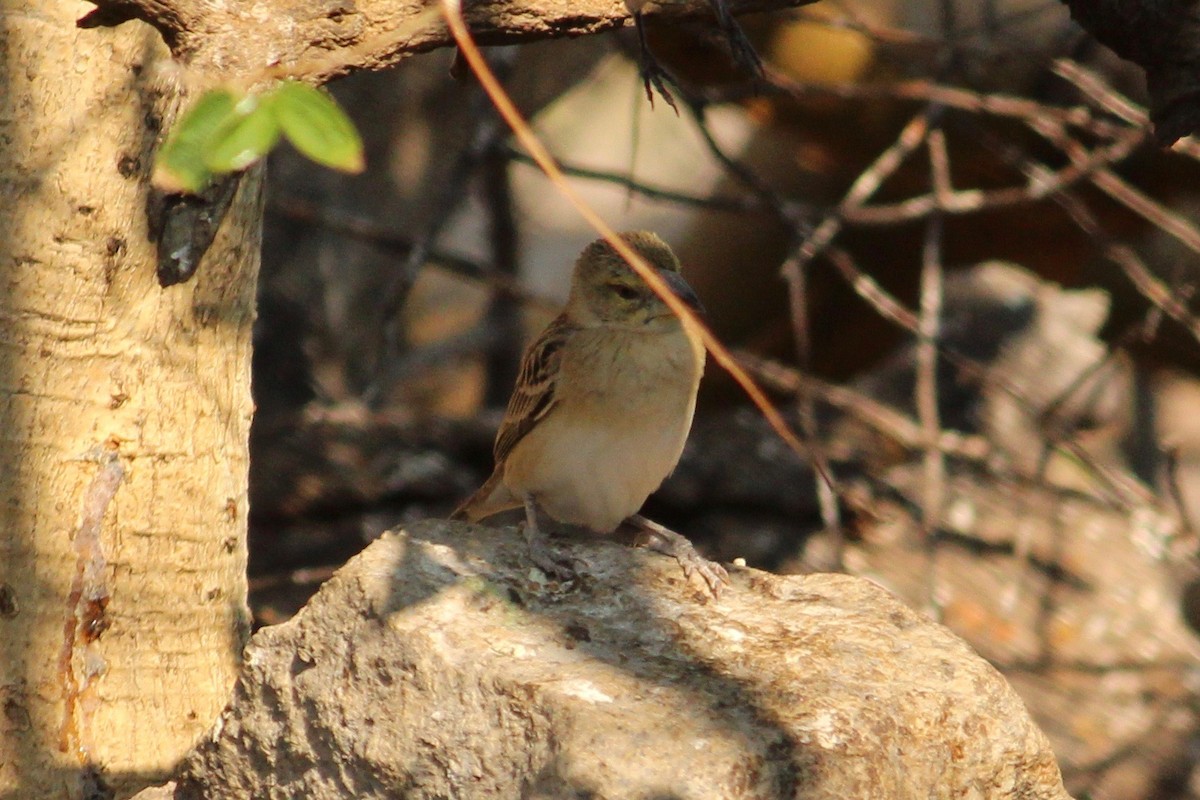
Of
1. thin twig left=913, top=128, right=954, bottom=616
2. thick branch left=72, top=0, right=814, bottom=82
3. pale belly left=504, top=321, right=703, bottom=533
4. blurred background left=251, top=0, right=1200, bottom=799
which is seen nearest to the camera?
thick branch left=72, top=0, right=814, bottom=82

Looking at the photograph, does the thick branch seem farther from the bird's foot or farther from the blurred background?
the blurred background

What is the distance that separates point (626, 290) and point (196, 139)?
2.57m

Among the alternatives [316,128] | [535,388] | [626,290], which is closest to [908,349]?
[626,290]

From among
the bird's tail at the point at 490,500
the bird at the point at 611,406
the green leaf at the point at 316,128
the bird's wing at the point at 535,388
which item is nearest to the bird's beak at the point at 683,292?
the bird at the point at 611,406

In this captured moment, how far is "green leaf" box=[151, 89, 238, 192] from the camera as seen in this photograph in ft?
6.13

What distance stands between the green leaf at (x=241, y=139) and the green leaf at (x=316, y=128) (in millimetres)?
16

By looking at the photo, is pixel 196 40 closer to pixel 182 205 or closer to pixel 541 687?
pixel 182 205

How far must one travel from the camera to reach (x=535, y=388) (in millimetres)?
4398

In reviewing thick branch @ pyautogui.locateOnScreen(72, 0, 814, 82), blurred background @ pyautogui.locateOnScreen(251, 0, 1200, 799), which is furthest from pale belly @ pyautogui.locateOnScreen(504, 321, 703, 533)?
thick branch @ pyautogui.locateOnScreen(72, 0, 814, 82)

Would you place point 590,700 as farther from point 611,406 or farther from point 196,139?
point 611,406

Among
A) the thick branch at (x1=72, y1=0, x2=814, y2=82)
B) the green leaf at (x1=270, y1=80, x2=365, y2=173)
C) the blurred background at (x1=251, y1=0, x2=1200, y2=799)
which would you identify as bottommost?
the blurred background at (x1=251, y1=0, x2=1200, y2=799)

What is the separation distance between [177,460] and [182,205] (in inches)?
21.3

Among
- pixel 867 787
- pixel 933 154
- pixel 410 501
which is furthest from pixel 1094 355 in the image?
pixel 867 787

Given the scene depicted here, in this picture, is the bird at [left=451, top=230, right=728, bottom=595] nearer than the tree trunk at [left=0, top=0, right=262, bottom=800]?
No
